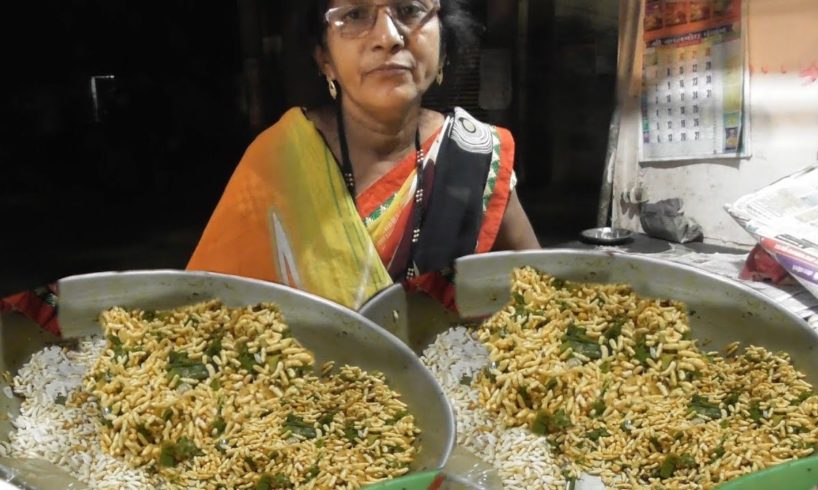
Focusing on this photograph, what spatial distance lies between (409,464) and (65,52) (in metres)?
1.01

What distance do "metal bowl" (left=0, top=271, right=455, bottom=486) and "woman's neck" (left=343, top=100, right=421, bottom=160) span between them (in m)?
0.34

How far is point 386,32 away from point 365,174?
0.98 ft

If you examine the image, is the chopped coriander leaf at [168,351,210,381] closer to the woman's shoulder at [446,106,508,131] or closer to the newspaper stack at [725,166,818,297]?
the woman's shoulder at [446,106,508,131]

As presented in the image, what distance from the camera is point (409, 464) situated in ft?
4.43

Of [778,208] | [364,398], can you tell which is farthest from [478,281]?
[778,208]

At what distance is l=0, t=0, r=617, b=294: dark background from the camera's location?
1081mm

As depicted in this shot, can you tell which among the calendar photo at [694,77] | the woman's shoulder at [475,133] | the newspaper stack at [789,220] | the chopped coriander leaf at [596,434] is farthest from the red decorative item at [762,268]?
the woman's shoulder at [475,133]

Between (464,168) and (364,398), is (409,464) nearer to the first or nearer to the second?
(364,398)

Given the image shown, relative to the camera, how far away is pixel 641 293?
168cm

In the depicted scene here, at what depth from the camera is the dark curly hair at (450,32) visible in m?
1.29

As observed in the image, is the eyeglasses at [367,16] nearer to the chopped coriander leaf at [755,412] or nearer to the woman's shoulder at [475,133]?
the woman's shoulder at [475,133]

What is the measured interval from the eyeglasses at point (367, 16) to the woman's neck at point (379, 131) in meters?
0.15

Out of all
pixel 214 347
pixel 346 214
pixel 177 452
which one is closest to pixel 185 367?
pixel 214 347

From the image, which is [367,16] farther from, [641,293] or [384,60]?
[641,293]
